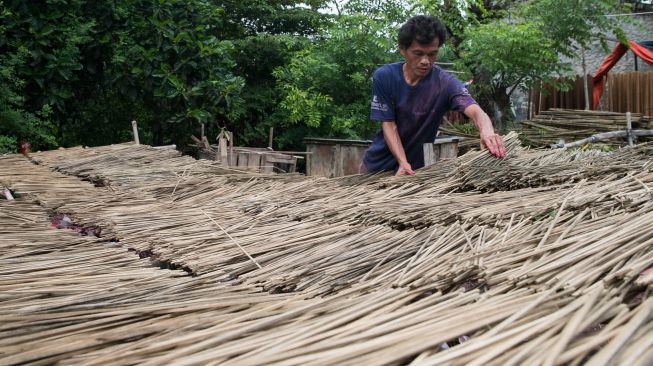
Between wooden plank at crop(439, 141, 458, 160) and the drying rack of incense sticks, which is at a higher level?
wooden plank at crop(439, 141, 458, 160)

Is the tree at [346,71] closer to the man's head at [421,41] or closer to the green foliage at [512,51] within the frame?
the green foliage at [512,51]

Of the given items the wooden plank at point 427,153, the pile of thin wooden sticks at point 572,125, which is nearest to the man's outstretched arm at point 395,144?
the wooden plank at point 427,153

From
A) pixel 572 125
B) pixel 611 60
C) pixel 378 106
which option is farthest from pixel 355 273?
pixel 611 60

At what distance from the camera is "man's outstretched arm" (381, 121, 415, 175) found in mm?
2973

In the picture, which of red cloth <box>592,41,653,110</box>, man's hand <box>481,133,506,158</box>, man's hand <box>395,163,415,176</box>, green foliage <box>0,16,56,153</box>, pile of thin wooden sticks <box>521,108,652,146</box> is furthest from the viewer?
red cloth <box>592,41,653,110</box>

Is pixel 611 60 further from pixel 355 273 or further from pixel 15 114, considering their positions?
pixel 355 273

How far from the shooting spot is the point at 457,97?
3139 mm

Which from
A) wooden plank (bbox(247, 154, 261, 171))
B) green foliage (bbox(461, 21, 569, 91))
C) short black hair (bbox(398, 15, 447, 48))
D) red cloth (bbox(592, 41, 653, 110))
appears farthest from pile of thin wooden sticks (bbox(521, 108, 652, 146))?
short black hair (bbox(398, 15, 447, 48))

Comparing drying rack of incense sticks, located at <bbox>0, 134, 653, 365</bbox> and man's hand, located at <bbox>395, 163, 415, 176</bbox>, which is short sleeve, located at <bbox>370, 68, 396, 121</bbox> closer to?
man's hand, located at <bbox>395, 163, 415, 176</bbox>

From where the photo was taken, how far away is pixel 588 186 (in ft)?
6.70

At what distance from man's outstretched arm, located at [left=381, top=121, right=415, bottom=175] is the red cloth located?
399 inches

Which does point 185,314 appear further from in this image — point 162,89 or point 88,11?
point 88,11

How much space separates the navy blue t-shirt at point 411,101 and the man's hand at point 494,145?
34 centimetres

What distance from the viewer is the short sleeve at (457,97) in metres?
3.12
